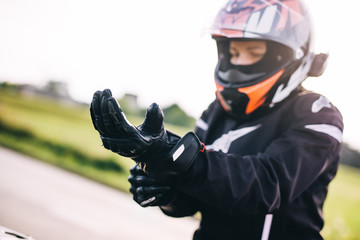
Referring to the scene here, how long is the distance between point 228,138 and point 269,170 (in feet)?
1.29

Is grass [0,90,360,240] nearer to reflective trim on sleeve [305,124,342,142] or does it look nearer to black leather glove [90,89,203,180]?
reflective trim on sleeve [305,124,342,142]

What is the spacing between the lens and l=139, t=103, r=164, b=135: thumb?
0.66 m

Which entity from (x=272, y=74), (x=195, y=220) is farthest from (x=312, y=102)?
(x=195, y=220)

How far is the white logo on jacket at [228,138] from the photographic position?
1.14 m

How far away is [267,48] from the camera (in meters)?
1.15

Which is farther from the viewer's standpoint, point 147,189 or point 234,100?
point 234,100

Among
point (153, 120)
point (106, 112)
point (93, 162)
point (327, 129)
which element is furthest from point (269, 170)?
point (93, 162)

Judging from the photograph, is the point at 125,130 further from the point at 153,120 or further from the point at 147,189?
the point at 147,189

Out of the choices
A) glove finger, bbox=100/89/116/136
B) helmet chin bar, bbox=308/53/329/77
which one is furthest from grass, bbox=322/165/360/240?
glove finger, bbox=100/89/116/136

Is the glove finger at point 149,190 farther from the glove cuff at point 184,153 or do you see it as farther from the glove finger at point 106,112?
the glove finger at point 106,112

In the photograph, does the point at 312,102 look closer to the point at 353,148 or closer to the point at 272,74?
the point at 272,74

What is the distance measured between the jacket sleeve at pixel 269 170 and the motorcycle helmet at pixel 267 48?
257mm

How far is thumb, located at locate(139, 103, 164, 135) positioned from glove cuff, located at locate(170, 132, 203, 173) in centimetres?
7

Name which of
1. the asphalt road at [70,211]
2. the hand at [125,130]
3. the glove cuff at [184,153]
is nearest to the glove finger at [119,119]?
the hand at [125,130]
